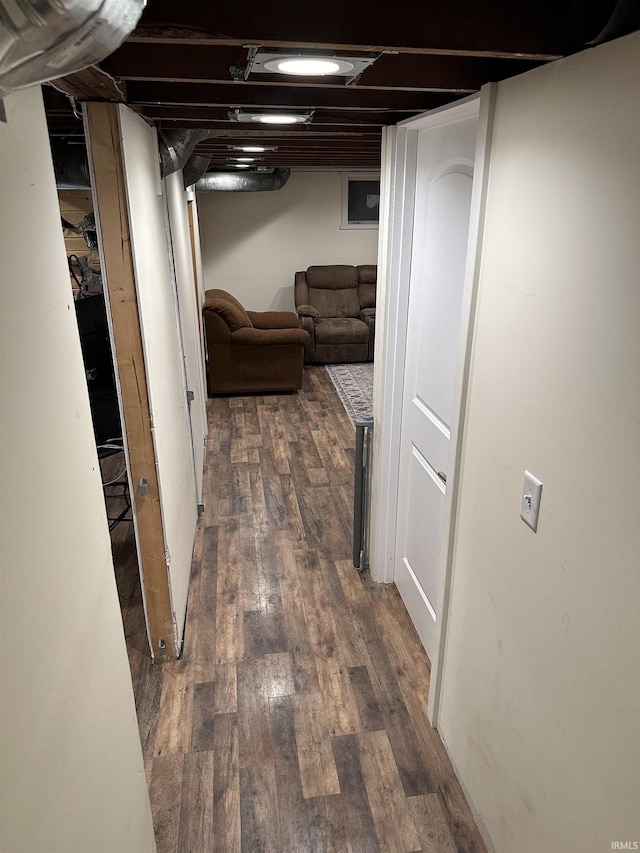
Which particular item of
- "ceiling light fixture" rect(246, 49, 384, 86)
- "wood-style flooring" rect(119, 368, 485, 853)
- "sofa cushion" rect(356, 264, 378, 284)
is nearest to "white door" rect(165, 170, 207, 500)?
"wood-style flooring" rect(119, 368, 485, 853)

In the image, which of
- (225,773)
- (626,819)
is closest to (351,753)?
(225,773)

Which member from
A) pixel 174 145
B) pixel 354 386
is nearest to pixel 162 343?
pixel 174 145

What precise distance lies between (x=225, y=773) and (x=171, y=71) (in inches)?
82.4

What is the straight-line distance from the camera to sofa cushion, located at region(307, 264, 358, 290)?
7.20 meters

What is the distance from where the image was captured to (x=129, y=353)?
200 cm

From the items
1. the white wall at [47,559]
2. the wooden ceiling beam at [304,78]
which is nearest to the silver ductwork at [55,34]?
the white wall at [47,559]

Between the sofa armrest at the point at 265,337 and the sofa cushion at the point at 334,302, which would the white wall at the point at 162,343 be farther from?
the sofa cushion at the point at 334,302

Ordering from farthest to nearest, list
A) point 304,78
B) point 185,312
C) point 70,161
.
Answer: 1. point 185,312
2. point 70,161
3. point 304,78

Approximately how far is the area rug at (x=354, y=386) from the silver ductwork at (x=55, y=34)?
4.41 metres

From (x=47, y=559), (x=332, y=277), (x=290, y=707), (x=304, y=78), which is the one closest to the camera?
(x=47, y=559)

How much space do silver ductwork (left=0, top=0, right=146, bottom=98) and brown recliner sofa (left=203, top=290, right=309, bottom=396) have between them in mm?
4833

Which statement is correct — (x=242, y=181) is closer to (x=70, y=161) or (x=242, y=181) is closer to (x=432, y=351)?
(x=70, y=161)

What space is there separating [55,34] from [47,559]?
70 cm

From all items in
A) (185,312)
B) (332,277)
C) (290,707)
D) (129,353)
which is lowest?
(290,707)
